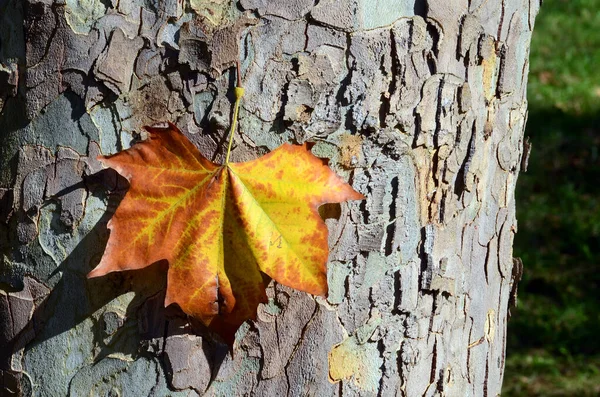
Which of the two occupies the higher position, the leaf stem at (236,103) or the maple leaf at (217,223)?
the leaf stem at (236,103)

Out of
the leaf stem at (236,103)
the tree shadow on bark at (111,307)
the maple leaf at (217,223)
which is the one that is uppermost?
the leaf stem at (236,103)

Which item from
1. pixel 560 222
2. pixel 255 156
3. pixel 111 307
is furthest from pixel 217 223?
pixel 560 222

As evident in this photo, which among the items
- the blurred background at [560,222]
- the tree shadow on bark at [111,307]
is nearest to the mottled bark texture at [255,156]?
the tree shadow on bark at [111,307]

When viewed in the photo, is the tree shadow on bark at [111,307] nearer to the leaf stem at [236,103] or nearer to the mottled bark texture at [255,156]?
the mottled bark texture at [255,156]

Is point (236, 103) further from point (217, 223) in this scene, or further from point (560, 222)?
point (560, 222)

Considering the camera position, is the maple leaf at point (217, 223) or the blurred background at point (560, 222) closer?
the maple leaf at point (217, 223)

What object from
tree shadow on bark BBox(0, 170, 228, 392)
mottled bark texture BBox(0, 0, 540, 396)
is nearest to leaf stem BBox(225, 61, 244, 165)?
mottled bark texture BBox(0, 0, 540, 396)

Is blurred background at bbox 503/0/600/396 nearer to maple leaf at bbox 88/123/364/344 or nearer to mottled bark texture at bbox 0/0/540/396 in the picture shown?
mottled bark texture at bbox 0/0/540/396
